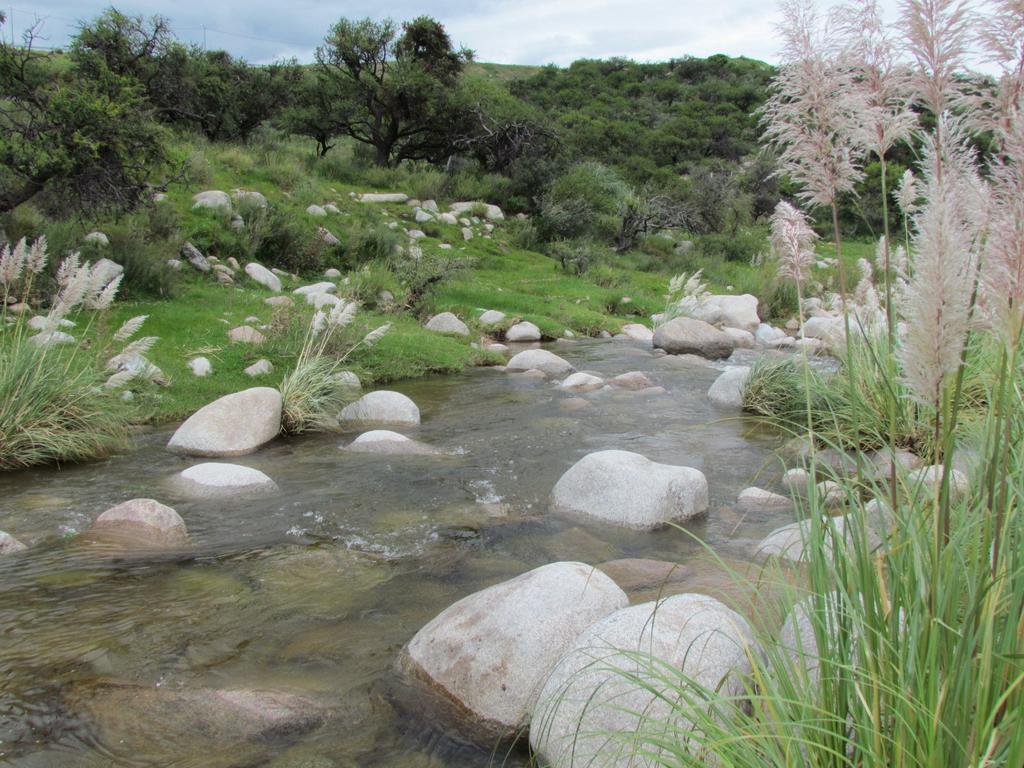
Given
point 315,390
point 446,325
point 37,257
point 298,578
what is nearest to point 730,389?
point 315,390

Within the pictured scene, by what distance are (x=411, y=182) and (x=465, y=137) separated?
159 inches

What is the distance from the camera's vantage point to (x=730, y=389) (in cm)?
1019

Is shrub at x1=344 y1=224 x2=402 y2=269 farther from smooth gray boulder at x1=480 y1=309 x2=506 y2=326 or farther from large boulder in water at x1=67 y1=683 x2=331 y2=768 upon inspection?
large boulder in water at x1=67 y1=683 x2=331 y2=768

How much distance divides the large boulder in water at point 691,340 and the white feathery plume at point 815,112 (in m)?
13.0

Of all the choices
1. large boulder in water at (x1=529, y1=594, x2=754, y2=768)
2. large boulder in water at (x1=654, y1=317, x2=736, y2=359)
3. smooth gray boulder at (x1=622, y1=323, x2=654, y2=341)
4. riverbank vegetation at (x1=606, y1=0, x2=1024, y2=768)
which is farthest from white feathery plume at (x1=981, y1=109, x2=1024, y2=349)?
smooth gray boulder at (x1=622, y1=323, x2=654, y2=341)

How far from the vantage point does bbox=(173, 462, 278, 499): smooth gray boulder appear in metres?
6.36

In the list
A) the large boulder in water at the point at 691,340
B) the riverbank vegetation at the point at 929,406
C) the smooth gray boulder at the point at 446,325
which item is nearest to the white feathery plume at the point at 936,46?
the riverbank vegetation at the point at 929,406

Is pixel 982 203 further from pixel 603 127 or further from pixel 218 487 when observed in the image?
pixel 603 127

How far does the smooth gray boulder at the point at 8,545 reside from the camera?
4930mm

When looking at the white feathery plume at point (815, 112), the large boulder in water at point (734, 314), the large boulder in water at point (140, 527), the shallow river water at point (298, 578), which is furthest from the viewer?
the large boulder in water at point (734, 314)

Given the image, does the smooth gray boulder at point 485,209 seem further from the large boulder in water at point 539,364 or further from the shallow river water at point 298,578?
the shallow river water at point 298,578

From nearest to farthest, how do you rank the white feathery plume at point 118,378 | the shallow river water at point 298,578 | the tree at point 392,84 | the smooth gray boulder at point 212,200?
1. the shallow river water at point 298,578
2. the white feathery plume at point 118,378
3. the smooth gray boulder at point 212,200
4. the tree at point 392,84

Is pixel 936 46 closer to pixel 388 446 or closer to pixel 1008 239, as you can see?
pixel 1008 239

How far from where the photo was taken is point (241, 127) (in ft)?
87.1
